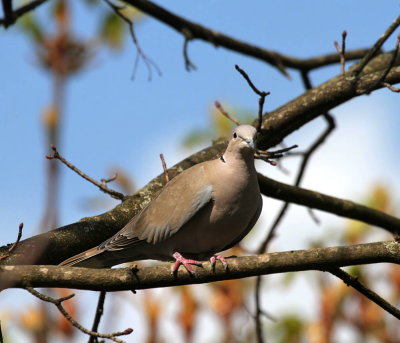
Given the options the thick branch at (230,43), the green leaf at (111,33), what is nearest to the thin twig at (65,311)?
the thick branch at (230,43)

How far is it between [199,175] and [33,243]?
1.00 meters

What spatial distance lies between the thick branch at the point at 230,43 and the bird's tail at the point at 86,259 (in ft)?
7.20

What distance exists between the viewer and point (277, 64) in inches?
227

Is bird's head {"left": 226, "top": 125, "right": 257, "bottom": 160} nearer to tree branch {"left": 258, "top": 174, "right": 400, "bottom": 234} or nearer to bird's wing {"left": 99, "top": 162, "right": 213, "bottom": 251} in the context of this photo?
bird's wing {"left": 99, "top": 162, "right": 213, "bottom": 251}

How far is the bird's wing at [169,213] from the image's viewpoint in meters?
3.80

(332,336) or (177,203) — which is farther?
(332,336)

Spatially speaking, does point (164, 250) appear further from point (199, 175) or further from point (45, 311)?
point (45, 311)

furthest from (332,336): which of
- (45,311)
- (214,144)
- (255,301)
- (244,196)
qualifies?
(244,196)

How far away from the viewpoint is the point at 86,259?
380cm

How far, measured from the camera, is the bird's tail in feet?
12.2

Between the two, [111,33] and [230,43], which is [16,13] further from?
[111,33]

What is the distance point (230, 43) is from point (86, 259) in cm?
254

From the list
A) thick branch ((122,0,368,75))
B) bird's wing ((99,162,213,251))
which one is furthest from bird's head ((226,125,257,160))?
thick branch ((122,0,368,75))

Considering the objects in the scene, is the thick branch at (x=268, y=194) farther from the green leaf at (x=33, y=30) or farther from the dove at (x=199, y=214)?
the green leaf at (x=33, y=30)
